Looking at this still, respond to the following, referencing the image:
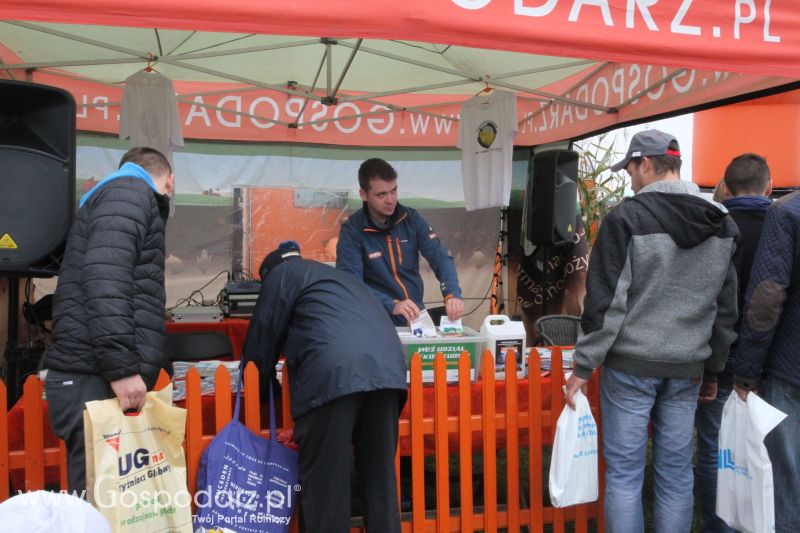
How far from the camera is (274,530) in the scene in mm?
2398

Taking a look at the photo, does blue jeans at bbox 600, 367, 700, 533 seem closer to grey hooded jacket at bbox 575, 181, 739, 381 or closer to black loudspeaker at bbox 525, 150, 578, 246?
grey hooded jacket at bbox 575, 181, 739, 381

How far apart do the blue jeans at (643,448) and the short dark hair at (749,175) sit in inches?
34.3

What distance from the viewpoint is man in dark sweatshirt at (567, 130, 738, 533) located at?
2.23m

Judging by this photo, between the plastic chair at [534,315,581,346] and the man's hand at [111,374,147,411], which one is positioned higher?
the man's hand at [111,374,147,411]

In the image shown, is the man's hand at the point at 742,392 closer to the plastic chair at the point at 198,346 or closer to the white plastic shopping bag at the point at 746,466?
the white plastic shopping bag at the point at 746,466

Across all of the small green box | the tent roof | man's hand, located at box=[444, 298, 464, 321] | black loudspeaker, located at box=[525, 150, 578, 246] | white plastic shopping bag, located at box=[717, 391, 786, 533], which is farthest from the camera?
black loudspeaker, located at box=[525, 150, 578, 246]

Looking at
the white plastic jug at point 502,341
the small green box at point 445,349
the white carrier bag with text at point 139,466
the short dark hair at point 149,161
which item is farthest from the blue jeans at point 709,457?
the short dark hair at point 149,161

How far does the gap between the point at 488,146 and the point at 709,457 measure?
3370 millimetres

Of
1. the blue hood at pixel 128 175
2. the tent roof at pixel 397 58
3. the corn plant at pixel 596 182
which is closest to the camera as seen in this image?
the tent roof at pixel 397 58

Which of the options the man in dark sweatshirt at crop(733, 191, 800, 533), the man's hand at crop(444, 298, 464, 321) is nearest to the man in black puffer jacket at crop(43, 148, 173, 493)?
the man's hand at crop(444, 298, 464, 321)

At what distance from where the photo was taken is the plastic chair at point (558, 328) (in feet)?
15.2

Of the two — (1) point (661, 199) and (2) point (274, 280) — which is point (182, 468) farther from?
(1) point (661, 199)

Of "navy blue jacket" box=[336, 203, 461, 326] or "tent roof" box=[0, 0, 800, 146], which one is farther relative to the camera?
"navy blue jacket" box=[336, 203, 461, 326]

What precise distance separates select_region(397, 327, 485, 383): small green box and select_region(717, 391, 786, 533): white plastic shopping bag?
0.98 meters
